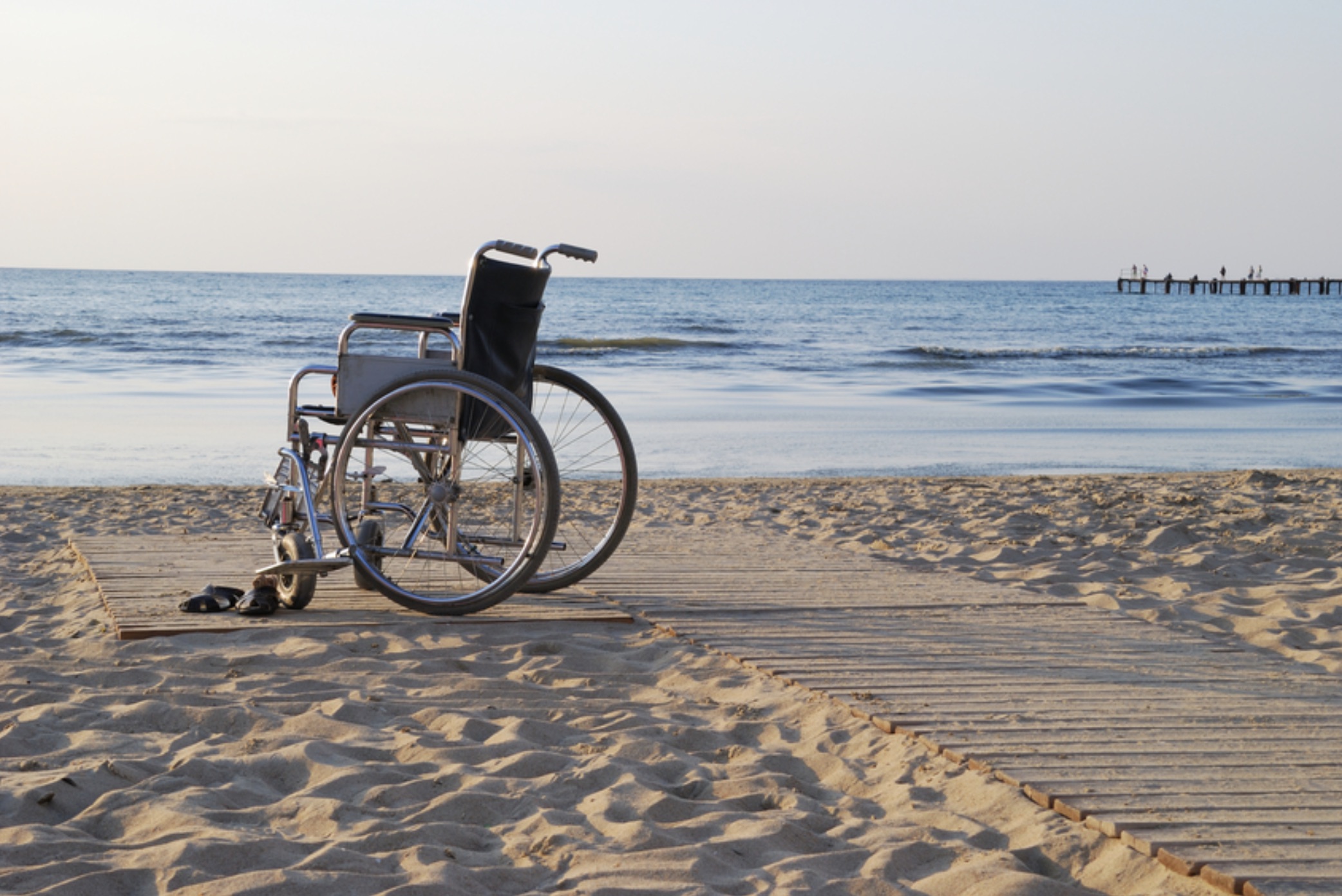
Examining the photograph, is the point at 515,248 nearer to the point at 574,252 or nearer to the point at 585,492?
the point at 574,252

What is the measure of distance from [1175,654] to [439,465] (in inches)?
95.6

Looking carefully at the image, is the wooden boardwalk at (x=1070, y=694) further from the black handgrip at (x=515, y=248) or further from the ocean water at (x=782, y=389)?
the ocean water at (x=782, y=389)

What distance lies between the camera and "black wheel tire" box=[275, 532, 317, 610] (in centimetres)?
396

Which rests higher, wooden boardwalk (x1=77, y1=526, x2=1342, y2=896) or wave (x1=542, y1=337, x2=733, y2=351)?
wave (x1=542, y1=337, x2=733, y2=351)

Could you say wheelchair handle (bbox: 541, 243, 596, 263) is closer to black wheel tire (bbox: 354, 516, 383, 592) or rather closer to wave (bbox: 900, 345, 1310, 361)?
black wheel tire (bbox: 354, 516, 383, 592)

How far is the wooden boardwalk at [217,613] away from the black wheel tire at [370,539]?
0.55ft

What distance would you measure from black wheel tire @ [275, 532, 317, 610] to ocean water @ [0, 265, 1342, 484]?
466 centimetres

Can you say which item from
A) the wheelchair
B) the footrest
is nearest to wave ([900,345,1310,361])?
the wheelchair

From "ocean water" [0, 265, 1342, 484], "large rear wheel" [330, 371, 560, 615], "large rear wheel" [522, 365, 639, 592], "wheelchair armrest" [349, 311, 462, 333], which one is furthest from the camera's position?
"ocean water" [0, 265, 1342, 484]

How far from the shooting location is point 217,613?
4148mm

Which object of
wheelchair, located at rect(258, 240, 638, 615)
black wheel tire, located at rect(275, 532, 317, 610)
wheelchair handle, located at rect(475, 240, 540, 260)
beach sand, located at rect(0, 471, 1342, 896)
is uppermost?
wheelchair handle, located at rect(475, 240, 540, 260)

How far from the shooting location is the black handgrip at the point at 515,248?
12.7ft

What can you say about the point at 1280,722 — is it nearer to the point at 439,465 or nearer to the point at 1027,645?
the point at 1027,645

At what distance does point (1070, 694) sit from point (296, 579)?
254cm
